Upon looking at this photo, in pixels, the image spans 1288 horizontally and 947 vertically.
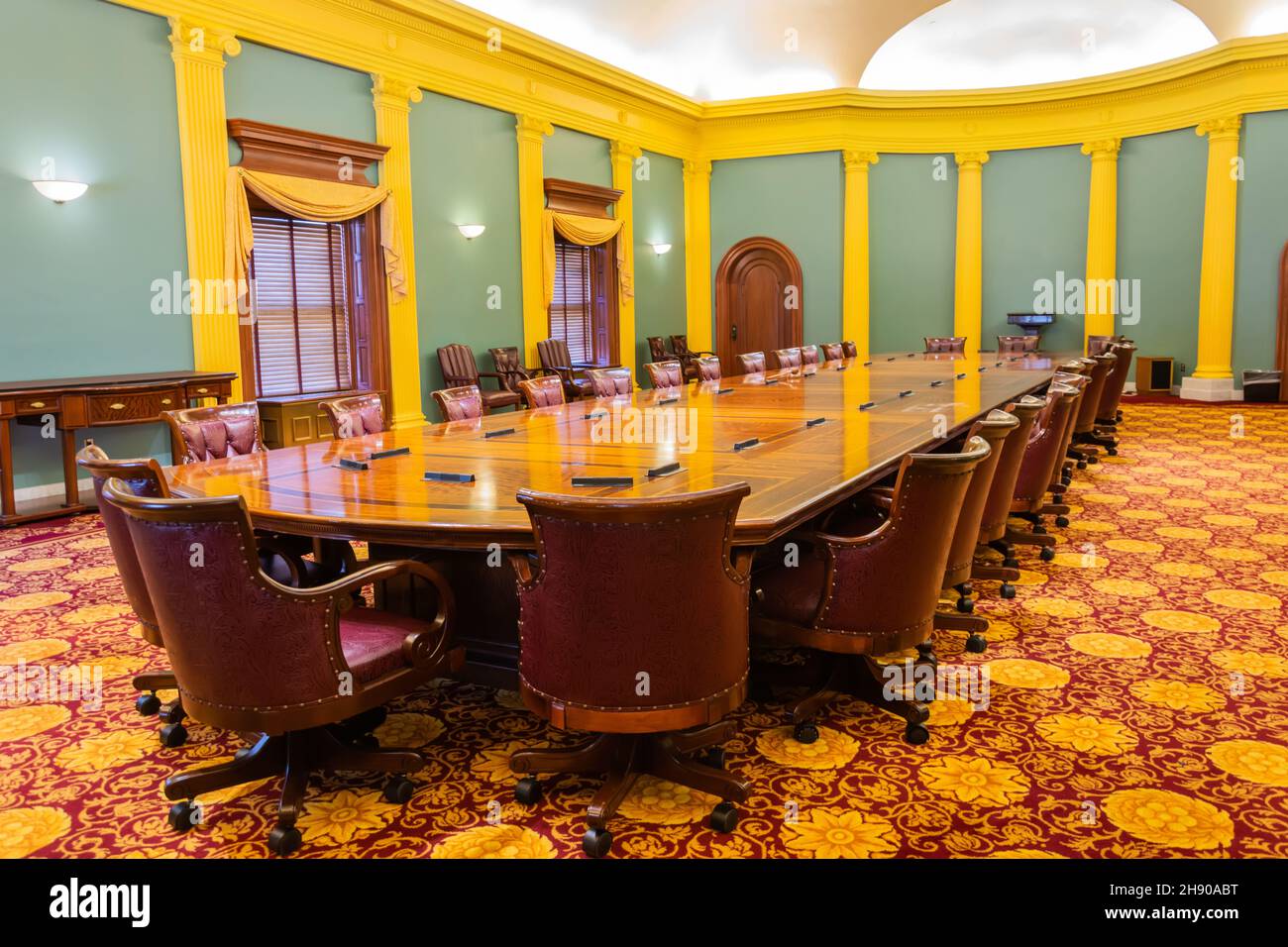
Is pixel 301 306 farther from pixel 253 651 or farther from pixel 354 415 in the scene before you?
pixel 253 651

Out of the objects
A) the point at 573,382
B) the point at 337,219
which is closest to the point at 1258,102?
the point at 573,382

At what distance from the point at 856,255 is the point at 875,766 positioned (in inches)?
468

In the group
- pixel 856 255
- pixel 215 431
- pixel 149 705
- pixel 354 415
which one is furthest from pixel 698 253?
pixel 149 705

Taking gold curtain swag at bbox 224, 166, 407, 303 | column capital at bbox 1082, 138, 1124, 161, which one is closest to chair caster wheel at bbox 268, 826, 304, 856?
gold curtain swag at bbox 224, 166, 407, 303

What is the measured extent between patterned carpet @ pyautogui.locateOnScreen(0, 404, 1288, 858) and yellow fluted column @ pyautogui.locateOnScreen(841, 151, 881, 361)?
387 inches

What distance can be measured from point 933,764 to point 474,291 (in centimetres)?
808

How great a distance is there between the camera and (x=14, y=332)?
6430 mm

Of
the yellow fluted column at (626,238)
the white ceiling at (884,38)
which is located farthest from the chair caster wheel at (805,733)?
the yellow fluted column at (626,238)

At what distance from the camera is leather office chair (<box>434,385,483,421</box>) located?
557 cm

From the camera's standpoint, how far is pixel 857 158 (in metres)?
13.7

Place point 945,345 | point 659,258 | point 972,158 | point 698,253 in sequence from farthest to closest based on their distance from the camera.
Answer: point 698,253
point 972,158
point 659,258
point 945,345

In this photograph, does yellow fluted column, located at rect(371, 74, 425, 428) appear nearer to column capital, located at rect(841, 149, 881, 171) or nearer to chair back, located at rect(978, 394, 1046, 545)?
chair back, located at rect(978, 394, 1046, 545)

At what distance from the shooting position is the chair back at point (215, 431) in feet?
14.2

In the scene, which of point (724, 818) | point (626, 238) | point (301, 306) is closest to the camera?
point (724, 818)
